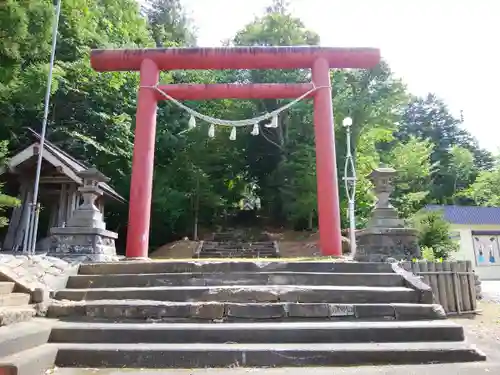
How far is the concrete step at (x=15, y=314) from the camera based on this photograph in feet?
11.5

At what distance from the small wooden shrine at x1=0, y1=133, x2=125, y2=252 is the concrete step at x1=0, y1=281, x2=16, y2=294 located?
718 cm

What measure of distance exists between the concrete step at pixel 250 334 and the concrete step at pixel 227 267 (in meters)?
1.43

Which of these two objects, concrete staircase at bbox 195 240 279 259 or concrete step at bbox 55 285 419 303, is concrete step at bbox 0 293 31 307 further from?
concrete staircase at bbox 195 240 279 259

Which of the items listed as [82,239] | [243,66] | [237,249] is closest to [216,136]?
[237,249]

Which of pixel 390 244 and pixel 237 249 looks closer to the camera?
pixel 390 244

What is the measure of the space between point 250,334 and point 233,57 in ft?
20.5

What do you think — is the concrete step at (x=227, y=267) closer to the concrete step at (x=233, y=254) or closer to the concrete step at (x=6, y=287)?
the concrete step at (x=6, y=287)

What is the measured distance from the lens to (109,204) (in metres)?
16.4

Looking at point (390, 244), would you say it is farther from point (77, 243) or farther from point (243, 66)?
point (77, 243)

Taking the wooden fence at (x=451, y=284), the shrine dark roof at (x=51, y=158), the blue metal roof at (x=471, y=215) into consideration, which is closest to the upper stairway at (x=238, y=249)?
the shrine dark roof at (x=51, y=158)

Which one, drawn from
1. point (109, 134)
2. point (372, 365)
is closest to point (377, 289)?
point (372, 365)

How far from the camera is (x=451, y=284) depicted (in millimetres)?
6746

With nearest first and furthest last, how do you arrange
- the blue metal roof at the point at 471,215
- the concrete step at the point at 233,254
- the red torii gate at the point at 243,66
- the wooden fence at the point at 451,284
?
the wooden fence at the point at 451,284, the red torii gate at the point at 243,66, the concrete step at the point at 233,254, the blue metal roof at the point at 471,215

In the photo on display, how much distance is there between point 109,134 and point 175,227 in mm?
5783
